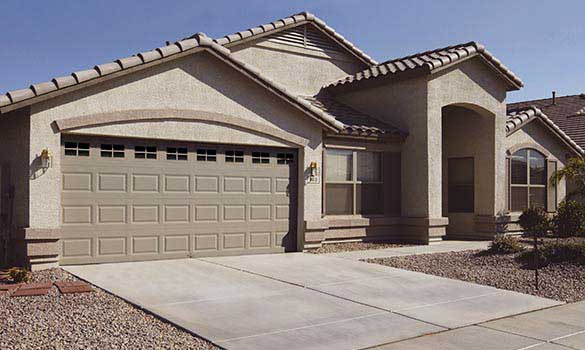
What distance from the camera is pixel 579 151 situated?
21109 mm

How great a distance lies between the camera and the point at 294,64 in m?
19.1

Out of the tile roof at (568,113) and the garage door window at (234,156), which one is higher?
the tile roof at (568,113)

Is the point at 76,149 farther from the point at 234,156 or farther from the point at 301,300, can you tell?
the point at 301,300

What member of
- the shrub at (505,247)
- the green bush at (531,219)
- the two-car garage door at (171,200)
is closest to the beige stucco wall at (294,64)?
the two-car garage door at (171,200)

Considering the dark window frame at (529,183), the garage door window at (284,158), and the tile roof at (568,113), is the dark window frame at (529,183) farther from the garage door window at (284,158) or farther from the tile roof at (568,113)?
the garage door window at (284,158)

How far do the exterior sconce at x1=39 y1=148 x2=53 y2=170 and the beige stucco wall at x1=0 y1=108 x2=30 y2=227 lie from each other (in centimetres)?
26

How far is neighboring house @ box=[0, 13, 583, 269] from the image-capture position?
11.2 meters

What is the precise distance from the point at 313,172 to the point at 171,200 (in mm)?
3616

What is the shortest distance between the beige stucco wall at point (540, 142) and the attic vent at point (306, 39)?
6.48m

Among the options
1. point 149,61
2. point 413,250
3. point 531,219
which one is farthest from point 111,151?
point 531,219

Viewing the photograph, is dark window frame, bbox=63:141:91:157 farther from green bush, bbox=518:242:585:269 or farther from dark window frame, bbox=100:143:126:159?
green bush, bbox=518:242:585:269

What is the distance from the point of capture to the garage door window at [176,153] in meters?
12.4

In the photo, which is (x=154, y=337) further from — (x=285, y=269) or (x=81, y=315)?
(x=285, y=269)

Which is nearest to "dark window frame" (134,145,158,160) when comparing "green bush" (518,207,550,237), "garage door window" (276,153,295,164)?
"garage door window" (276,153,295,164)
